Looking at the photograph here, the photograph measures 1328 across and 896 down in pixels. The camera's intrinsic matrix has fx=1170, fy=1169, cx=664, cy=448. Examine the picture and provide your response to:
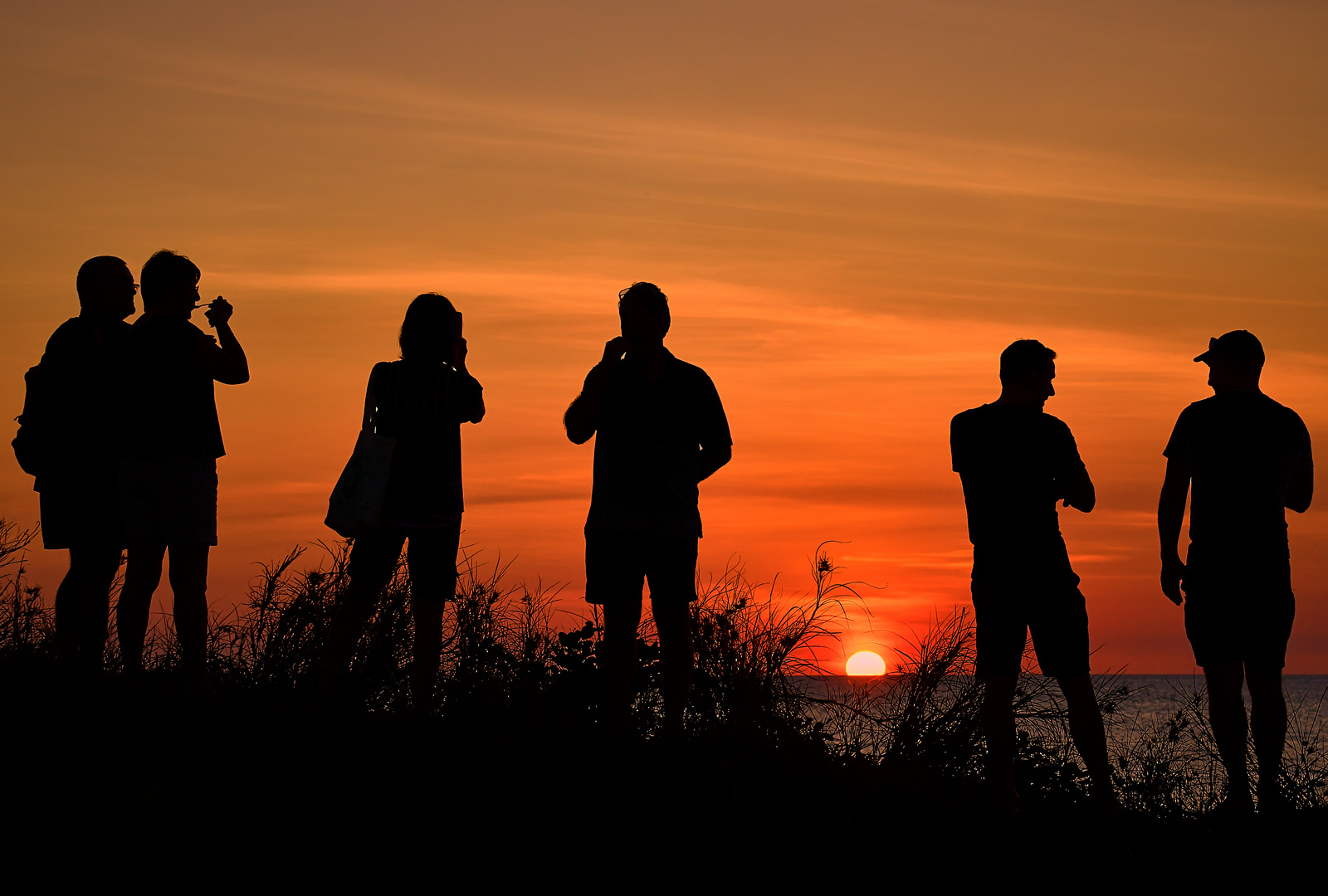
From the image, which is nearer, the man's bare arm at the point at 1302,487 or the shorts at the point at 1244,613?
the shorts at the point at 1244,613

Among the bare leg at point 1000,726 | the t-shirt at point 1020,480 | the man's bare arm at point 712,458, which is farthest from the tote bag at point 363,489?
the bare leg at point 1000,726

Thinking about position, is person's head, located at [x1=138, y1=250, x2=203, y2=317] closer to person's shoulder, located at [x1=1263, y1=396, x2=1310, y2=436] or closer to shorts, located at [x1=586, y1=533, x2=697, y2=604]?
shorts, located at [x1=586, y1=533, x2=697, y2=604]

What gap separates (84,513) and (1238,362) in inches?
203

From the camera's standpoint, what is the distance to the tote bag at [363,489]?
475 cm

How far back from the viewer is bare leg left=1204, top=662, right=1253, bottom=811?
4.96m

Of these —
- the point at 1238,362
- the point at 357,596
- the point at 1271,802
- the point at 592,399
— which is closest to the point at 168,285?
the point at 357,596

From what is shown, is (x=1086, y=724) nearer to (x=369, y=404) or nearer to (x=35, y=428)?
(x=369, y=404)

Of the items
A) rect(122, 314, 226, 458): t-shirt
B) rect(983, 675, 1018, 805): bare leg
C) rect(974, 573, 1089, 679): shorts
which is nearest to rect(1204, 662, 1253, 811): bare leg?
rect(974, 573, 1089, 679): shorts

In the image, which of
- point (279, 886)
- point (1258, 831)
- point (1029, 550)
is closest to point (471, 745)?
point (279, 886)

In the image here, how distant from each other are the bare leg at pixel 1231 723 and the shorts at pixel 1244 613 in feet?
0.19

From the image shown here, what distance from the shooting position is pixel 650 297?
505 centimetres

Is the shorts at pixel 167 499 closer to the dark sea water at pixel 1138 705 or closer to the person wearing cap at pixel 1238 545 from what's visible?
the dark sea water at pixel 1138 705

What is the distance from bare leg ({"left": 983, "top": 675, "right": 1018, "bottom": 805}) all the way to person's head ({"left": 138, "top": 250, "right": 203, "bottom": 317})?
3803 millimetres

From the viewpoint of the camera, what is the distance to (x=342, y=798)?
12.8 feet
